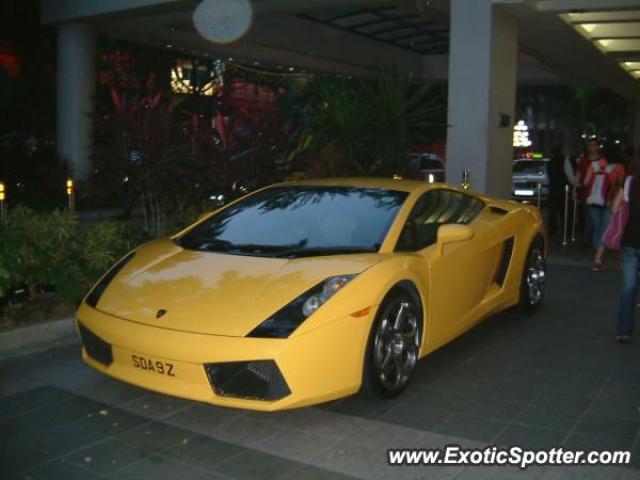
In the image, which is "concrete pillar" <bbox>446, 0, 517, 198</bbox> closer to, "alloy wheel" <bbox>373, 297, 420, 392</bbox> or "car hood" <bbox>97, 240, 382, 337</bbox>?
"alloy wheel" <bbox>373, 297, 420, 392</bbox>

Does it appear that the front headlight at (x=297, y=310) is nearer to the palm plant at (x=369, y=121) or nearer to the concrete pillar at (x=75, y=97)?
the palm plant at (x=369, y=121)

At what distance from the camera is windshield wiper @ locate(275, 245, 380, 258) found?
468 cm

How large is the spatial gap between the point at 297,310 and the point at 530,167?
19577mm

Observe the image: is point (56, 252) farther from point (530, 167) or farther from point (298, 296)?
point (530, 167)

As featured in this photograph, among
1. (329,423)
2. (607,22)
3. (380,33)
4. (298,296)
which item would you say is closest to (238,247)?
(298,296)

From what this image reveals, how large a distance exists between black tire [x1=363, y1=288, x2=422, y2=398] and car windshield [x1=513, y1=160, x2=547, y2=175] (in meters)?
18.2

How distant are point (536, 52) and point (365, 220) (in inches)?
520

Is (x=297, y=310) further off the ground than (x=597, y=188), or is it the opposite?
(x=597, y=188)

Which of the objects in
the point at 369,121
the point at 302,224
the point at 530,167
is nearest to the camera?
the point at 302,224

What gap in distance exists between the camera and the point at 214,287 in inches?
172

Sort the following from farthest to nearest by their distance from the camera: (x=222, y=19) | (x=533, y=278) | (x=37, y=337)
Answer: (x=222, y=19)
(x=533, y=278)
(x=37, y=337)


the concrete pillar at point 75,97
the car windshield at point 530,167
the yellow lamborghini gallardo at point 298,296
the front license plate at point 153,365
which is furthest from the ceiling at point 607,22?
the concrete pillar at point 75,97

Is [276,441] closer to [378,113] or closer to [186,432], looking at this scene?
[186,432]

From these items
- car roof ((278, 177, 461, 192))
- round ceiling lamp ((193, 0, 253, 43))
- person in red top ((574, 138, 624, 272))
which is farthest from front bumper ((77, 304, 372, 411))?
round ceiling lamp ((193, 0, 253, 43))
